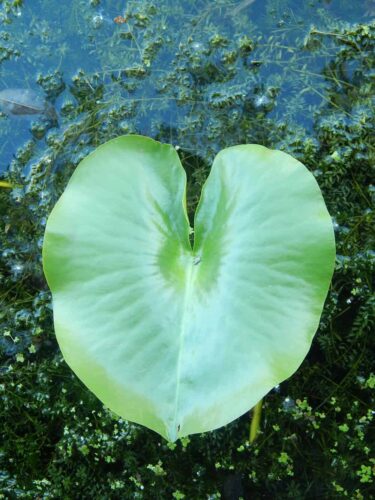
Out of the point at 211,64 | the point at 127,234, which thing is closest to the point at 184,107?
the point at 211,64

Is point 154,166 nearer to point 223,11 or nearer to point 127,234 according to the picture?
point 127,234

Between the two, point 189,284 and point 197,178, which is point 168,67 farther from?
point 189,284

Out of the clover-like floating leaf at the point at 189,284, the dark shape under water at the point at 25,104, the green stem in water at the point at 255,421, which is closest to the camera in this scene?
the clover-like floating leaf at the point at 189,284

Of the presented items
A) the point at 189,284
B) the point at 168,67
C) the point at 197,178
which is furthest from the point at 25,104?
the point at 189,284

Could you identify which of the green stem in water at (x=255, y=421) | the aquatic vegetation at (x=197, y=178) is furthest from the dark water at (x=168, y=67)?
the green stem in water at (x=255, y=421)

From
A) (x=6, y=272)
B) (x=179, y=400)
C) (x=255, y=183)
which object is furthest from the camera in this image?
(x=6, y=272)

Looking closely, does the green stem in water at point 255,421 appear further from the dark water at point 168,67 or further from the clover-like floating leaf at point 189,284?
the dark water at point 168,67
